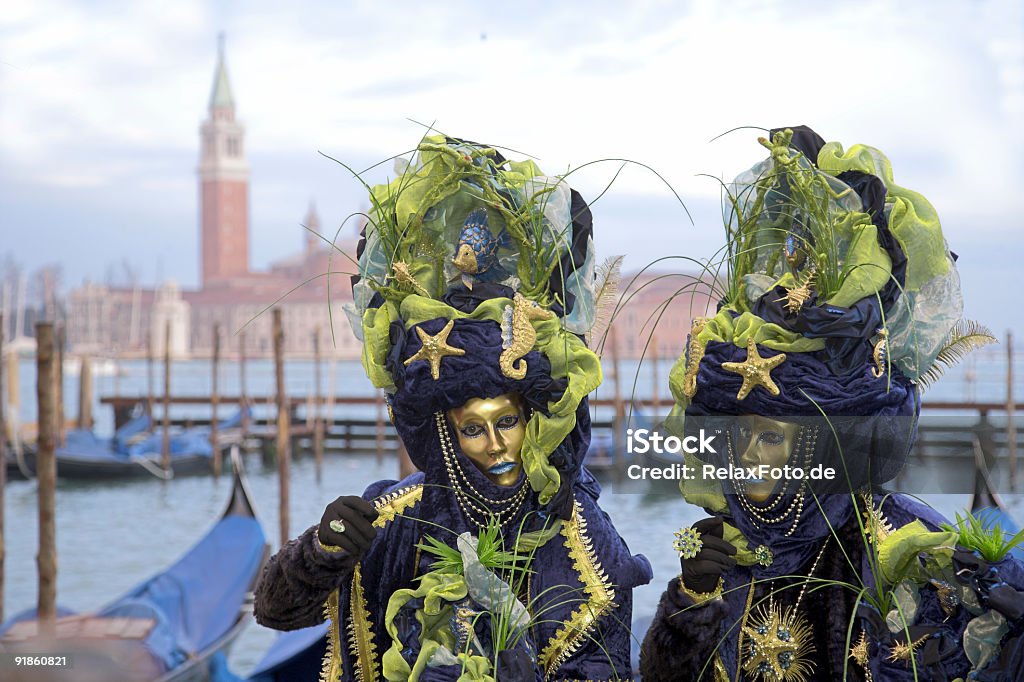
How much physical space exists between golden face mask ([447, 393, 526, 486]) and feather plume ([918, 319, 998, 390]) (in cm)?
91

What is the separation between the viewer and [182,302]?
6850 centimetres

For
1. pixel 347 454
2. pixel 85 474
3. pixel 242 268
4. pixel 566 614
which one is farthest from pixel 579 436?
pixel 242 268

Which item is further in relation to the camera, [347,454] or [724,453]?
[347,454]

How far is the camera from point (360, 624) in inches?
101

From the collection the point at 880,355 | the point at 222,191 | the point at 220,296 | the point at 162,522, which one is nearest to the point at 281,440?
the point at 162,522

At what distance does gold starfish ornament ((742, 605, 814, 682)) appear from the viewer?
95.9 inches

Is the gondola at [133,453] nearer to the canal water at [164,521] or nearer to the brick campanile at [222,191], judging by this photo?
the canal water at [164,521]

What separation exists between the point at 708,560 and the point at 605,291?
72 centimetres

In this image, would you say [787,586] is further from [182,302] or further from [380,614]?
[182,302]

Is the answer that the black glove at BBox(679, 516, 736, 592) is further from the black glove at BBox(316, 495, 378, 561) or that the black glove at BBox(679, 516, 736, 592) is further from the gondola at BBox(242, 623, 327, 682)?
the gondola at BBox(242, 623, 327, 682)

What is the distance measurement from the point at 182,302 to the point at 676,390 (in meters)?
69.3

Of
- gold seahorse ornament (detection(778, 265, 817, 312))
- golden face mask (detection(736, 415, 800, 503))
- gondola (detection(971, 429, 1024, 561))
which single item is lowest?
gondola (detection(971, 429, 1024, 561))

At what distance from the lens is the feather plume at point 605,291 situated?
2615 millimetres

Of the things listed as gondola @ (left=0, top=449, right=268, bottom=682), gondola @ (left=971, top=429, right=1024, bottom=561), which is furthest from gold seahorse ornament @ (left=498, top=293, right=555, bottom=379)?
gondola @ (left=0, top=449, right=268, bottom=682)
